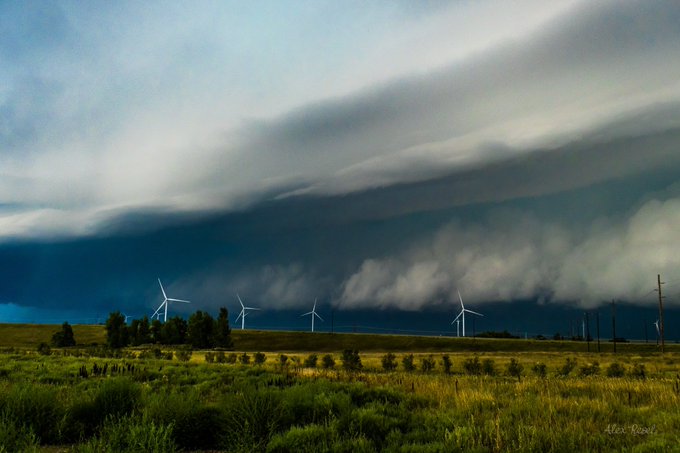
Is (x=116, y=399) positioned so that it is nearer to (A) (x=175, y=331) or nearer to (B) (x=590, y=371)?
(B) (x=590, y=371)

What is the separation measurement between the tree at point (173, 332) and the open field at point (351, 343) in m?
16.5

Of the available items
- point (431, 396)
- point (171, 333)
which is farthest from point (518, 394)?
point (171, 333)

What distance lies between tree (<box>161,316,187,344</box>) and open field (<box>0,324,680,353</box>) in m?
16.5

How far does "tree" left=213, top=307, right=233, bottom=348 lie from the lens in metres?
137

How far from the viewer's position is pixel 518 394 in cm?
1839

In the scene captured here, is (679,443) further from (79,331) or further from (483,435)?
(79,331)

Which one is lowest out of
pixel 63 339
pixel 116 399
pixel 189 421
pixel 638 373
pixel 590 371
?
pixel 63 339

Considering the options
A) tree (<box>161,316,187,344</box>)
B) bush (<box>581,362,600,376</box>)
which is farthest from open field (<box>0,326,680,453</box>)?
tree (<box>161,316,187,344</box>)

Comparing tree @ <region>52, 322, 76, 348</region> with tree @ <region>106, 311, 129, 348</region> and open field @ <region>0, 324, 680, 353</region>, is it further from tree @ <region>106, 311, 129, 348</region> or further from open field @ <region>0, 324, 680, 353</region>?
tree @ <region>106, 311, 129, 348</region>

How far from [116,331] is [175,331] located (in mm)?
15596

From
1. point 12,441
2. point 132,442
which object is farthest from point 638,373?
point 12,441

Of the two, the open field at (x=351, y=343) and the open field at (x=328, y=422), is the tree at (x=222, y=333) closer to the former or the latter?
the open field at (x=351, y=343)

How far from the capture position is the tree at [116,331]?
134250mm

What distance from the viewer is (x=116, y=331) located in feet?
447
